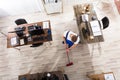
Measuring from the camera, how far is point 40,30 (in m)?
4.64

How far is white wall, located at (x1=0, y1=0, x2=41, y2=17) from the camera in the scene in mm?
5484

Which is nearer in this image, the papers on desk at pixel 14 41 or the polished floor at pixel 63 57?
the papers on desk at pixel 14 41

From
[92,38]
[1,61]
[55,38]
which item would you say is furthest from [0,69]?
[92,38]

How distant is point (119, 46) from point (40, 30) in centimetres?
273

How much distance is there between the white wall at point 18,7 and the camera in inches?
216

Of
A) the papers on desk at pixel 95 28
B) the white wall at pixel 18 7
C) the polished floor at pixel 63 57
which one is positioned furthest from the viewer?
the white wall at pixel 18 7

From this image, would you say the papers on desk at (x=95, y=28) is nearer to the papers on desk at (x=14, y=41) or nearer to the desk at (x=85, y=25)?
the desk at (x=85, y=25)

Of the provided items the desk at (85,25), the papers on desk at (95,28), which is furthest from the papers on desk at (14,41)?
the papers on desk at (95,28)

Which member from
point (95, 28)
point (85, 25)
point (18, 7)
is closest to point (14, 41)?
point (18, 7)

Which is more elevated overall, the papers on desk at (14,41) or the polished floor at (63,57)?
the papers on desk at (14,41)

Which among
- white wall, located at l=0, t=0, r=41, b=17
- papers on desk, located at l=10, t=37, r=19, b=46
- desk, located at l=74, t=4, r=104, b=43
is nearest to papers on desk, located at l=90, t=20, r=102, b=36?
desk, located at l=74, t=4, r=104, b=43

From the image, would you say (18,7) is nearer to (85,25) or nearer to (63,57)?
(63,57)

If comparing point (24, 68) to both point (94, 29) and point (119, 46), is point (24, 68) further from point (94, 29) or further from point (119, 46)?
point (119, 46)

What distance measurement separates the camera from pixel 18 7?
5789 millimetres
